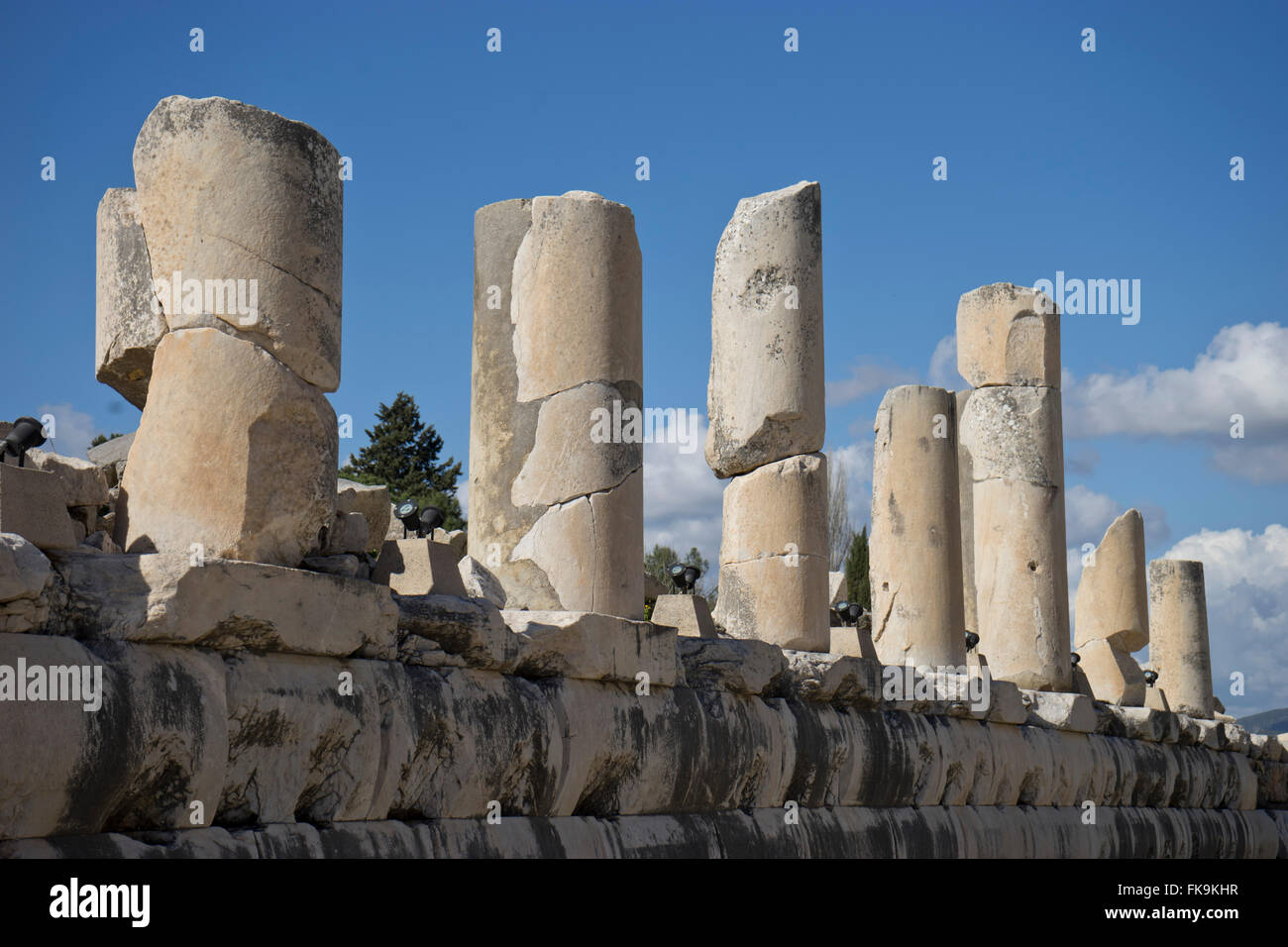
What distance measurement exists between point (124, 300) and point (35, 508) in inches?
63.2

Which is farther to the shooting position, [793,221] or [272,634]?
[793,221]

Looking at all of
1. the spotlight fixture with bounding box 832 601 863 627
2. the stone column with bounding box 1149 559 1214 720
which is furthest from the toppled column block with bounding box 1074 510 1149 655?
the spotlight fixture with bounding box 832 601 863 627

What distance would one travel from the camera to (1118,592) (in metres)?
19.2

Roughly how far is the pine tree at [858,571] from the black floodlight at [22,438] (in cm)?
2703

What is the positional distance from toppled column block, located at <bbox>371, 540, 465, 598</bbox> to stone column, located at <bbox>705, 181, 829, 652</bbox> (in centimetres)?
386

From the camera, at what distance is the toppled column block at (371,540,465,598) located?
24.3ft

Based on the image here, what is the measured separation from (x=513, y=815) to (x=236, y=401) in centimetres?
216

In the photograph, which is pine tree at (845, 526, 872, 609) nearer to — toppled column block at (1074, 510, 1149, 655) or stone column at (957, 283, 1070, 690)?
toppled column block at (1074, 510, 1149, 655)

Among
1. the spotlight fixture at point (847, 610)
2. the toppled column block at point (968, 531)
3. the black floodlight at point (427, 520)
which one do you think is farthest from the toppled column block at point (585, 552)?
the toppled column block at point (968, 531)

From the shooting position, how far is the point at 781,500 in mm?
11172

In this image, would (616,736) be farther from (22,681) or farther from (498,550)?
(22,681)

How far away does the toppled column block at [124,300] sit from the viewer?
6.83 m

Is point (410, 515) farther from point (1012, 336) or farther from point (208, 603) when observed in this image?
point (1012, 336)
